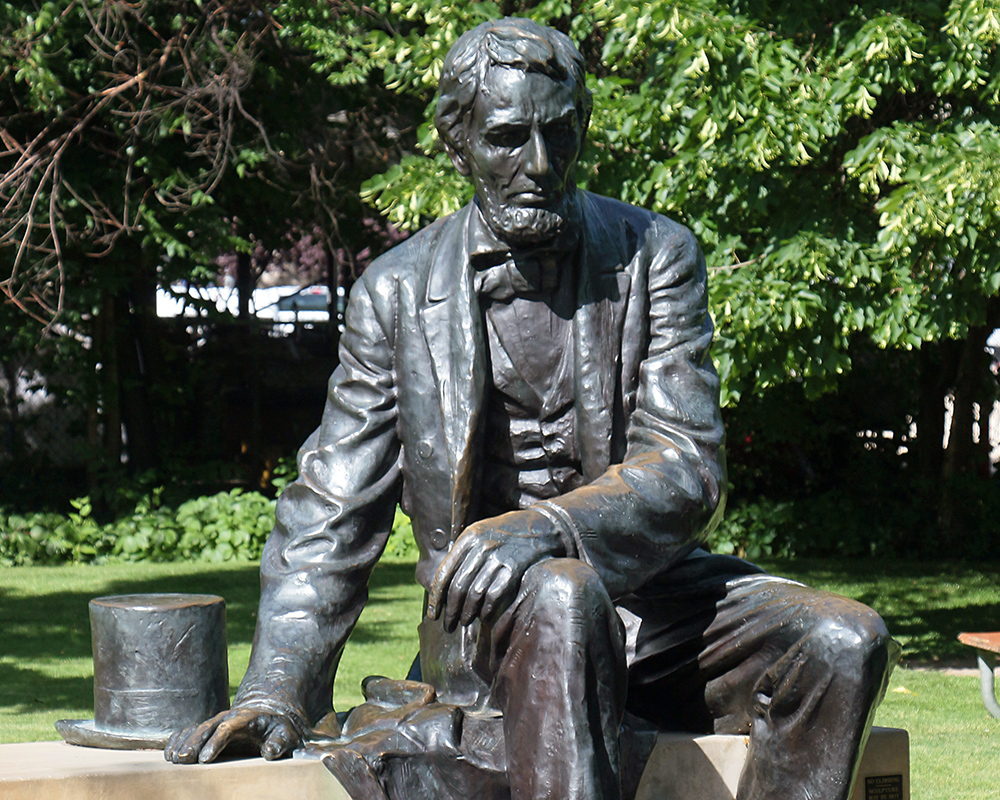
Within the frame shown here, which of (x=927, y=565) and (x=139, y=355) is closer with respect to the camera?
(x=927, y=565)

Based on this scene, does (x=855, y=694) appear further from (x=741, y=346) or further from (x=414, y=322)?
(x=741, y=346)

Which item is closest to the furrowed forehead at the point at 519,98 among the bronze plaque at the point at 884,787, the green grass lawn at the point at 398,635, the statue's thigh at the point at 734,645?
the statue's thigh at the point at 734,645

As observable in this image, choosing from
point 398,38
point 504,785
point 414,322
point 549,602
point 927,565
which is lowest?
point 927,565

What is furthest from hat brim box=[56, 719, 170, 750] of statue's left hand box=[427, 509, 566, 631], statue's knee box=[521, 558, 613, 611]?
statue's knee box=[521, 558, 613, 611]

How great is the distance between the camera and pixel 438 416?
2.86 meters

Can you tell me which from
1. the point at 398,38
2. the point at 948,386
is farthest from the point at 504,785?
the point at 948,386

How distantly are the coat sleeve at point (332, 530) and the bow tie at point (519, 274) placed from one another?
0.22m

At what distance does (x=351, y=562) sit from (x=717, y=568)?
771 mm

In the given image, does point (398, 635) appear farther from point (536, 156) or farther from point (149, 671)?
point (536, 156)

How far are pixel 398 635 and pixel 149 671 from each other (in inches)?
240

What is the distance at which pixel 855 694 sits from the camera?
8.19ft

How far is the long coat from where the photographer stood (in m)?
2.75

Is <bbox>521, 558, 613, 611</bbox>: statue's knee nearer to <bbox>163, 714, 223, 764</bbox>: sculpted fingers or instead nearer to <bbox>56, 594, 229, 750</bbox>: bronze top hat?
<bbox>163, 714, 223, 764</bbox>: sculpted fingers

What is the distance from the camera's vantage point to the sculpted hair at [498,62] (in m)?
2.69
